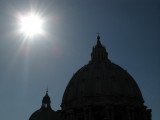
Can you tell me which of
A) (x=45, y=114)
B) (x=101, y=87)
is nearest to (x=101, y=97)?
(x=101, y=87)

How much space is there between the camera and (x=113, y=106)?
54.8 metres

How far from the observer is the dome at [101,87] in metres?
56.5

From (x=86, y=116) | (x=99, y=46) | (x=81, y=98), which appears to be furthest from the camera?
(x=99, y=46)

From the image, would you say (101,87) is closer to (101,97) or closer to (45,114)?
(101,97)

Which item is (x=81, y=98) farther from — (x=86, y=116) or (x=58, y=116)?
(x=58, y=116)

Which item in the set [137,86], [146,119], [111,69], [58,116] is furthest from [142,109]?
[58,116]

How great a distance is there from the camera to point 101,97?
185ft

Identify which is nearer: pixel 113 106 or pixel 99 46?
pixel 113 106

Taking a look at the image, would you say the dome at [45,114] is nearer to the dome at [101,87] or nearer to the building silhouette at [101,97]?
the building silhouette at [101,97]

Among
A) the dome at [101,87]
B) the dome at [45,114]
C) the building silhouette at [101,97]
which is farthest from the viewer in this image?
the dome at [45,114]

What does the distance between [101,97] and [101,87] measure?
2597 millimetres

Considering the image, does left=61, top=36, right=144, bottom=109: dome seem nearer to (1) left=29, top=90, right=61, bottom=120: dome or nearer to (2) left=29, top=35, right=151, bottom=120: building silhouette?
(2) left=29, top=35, right=151, bottom=120: building silhouette

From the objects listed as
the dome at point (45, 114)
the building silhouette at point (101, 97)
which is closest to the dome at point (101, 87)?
the building silhouette at point (101, 97)

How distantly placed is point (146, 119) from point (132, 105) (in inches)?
180
